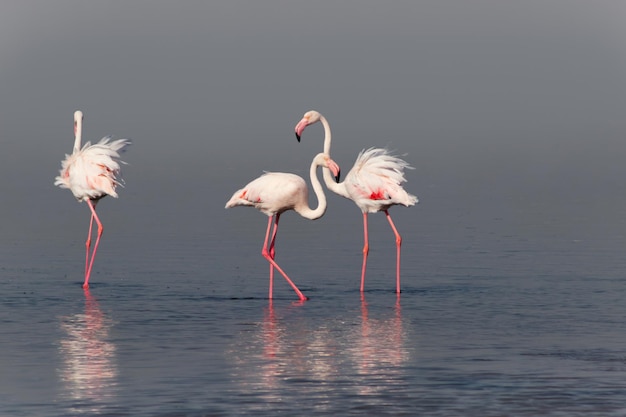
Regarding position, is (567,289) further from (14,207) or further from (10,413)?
(14,207)

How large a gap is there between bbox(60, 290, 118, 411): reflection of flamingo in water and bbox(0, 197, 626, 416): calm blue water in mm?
25

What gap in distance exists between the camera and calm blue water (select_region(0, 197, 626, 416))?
8.70 metres

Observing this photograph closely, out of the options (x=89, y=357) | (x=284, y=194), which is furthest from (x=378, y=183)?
(x=89, y=357)

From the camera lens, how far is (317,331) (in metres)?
11.5

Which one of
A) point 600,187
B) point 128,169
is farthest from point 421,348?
point 128,169

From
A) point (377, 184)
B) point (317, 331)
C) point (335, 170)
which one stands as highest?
point (335, 170)

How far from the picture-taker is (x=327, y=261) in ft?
55.7

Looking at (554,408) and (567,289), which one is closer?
(554,408)

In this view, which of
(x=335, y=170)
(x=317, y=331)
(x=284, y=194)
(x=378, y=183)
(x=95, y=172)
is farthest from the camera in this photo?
(x=95, y=172)

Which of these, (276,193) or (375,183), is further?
(375,183)

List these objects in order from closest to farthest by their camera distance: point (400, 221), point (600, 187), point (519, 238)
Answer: point (519, 238)
point (400, 221)
point (600, 187)

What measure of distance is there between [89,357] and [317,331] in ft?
6.88

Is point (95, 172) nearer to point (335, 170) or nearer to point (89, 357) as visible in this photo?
point (335, 170)

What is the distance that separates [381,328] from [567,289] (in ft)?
10.2
